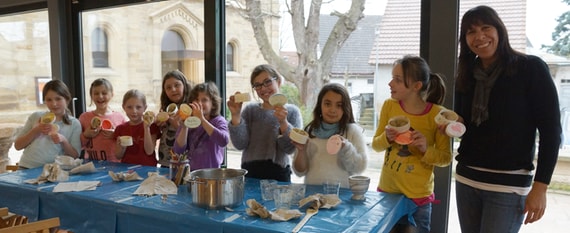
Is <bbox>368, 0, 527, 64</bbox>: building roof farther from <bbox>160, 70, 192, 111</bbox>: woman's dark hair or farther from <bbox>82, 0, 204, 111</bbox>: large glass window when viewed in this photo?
<bbox>82, 0, 204, 111</bbox>: large glass window

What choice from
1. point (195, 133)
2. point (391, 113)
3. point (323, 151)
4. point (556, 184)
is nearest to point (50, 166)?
point (195, 133)

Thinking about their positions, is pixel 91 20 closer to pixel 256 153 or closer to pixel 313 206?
pixel 256 153

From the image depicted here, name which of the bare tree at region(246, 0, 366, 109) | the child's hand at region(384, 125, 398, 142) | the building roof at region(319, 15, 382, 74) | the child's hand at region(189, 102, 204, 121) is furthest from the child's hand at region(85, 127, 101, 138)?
the child's hand at region(384, 125, 398, 142)

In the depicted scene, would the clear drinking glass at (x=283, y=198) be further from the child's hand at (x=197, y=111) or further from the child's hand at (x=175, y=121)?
the child's hand at (x=175, y=121)

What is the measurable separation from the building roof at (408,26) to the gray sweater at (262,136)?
0.74m

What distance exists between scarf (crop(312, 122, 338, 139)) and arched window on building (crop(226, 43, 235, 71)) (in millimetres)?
1359

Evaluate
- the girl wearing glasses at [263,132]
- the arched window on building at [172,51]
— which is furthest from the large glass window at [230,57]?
the girl wearing glasses at [263,132]

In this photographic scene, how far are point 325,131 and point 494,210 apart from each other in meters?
0.81

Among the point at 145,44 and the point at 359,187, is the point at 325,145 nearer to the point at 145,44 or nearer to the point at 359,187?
the point at 359,187

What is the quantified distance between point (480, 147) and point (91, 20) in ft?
12.1

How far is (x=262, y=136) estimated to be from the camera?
7.33 feet

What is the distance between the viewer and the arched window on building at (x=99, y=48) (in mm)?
3865

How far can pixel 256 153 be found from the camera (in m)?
2.24

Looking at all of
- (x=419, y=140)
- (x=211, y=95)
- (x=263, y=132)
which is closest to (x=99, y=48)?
(x=211, y=95)
